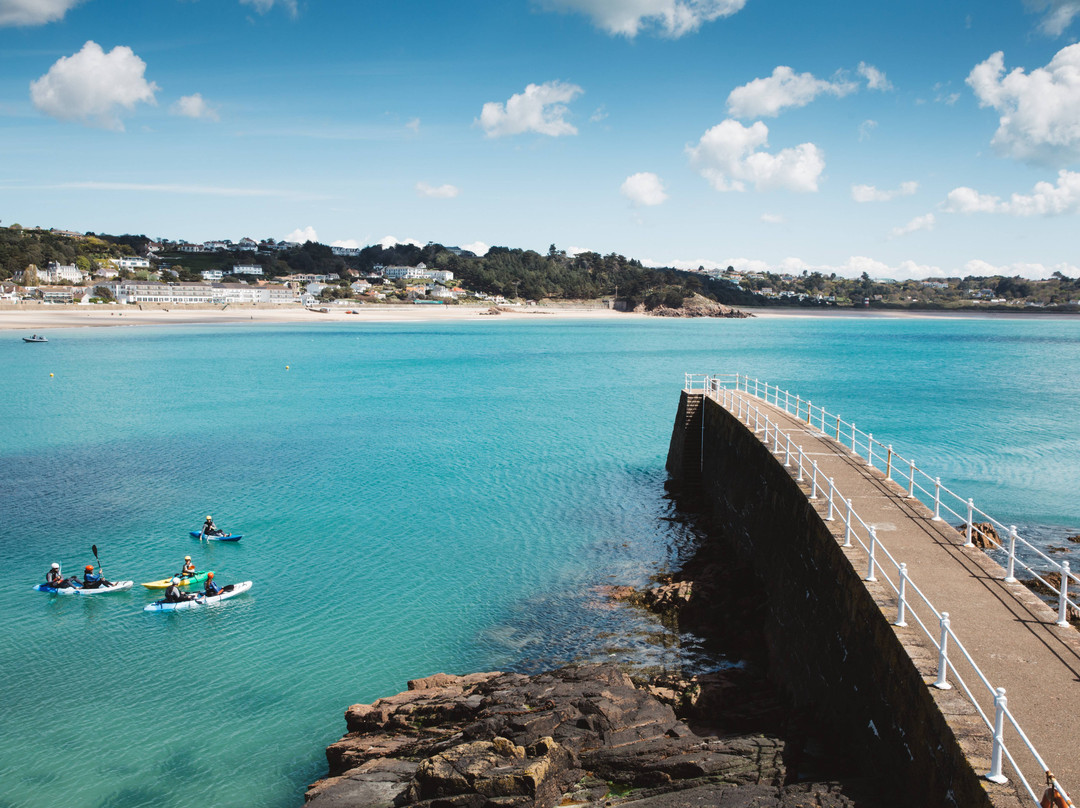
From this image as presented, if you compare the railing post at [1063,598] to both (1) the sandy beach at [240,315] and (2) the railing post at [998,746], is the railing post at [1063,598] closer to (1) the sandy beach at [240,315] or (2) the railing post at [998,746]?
(2) the railing post at [998,746]

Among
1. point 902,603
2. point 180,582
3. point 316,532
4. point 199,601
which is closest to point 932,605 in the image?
point 902,603

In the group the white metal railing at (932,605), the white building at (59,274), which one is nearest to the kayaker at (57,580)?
the white metal railing at (932,605)

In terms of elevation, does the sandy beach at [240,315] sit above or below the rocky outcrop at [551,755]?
above

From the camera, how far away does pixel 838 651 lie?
37.8 feet

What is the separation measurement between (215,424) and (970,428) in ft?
137

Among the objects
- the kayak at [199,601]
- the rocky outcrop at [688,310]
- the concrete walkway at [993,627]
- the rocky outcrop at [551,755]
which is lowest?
the kayak at [199,601]

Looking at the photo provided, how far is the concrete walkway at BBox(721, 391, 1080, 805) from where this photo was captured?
24.7ft

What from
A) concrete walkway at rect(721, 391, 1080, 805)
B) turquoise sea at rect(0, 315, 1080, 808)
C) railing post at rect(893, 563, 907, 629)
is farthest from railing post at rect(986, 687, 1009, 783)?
turquoise sea at rect(0, 315, 1080, 808)

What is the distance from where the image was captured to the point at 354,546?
2281cm

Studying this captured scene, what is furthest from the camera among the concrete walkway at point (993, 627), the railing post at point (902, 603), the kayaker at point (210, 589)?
the kayaker at point (210, 589)

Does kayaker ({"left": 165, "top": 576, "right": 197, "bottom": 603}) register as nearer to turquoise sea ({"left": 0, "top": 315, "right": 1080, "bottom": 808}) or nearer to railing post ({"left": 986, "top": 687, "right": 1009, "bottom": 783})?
turquoise sea ({"left": 0, "top": 315, "right": 1080, "bottom": 808})

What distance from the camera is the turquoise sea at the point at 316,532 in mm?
13727

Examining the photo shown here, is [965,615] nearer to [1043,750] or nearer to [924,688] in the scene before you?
[924,688]

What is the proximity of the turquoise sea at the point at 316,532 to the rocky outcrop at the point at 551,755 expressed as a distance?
166 centimetres
